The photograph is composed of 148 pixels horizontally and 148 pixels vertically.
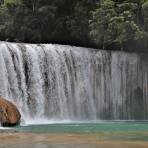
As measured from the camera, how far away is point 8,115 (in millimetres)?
31375

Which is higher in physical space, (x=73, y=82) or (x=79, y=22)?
(x=79, y=22)

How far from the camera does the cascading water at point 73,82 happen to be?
125ft

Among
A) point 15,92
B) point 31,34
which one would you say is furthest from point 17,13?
point 15,92

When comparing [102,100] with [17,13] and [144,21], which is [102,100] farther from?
[17,13]

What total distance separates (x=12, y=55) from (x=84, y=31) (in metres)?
9.60

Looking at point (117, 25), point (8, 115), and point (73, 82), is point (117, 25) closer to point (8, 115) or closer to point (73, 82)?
point (73, 82)

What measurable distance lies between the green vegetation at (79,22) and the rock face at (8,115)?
1273cm

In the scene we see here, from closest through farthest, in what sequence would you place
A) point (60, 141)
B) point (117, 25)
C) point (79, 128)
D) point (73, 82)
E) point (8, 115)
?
point (60, 141), point (79, 128), point (8, 115), point (73, 82), point (117, 25)

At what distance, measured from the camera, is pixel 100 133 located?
2533 centimetres

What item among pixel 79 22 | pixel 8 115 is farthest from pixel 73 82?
pixel 8 115

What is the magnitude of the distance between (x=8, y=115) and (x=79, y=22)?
16.8m

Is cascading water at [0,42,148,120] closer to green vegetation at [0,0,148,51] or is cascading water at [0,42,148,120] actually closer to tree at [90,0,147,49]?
tree at [90,0,147,49]

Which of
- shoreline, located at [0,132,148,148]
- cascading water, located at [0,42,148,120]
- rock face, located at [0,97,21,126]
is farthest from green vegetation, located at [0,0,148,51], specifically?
shoreline, located at [0,132,148,148]

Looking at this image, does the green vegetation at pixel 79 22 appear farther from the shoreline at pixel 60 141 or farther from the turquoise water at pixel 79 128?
the shoreline at pixel 60 141
